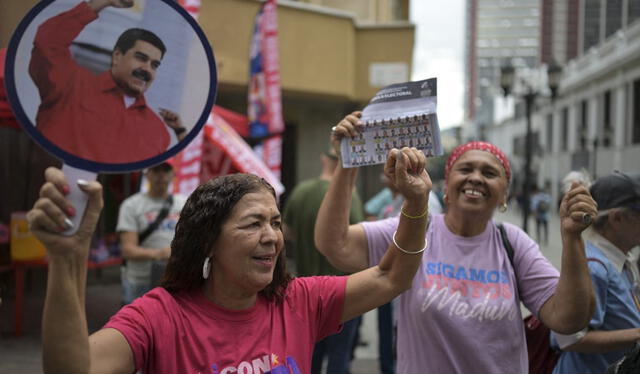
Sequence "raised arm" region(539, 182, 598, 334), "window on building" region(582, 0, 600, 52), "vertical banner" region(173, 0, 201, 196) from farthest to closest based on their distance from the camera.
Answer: "window on building" region(582, 0, 600, 52) → "vertical banner" region(173, 0, 201, 196) → "raised arm" region(539, 182, 598, 334)

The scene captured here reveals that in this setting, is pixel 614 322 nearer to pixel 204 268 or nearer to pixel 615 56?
pixel 204 268

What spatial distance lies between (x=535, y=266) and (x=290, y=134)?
10.4 m

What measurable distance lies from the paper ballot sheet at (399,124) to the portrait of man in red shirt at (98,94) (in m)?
0.79

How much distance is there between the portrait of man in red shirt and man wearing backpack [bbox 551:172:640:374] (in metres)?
1.88

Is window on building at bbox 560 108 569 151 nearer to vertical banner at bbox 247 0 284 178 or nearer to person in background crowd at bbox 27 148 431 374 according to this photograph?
vertical banner at bbox 247 0 284 178

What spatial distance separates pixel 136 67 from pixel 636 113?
35.3 metres

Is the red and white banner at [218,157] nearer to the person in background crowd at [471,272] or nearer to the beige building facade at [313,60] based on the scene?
the person in background crowd at [471,272]

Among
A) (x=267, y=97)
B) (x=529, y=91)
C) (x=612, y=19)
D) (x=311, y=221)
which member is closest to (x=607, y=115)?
(x=612, y=19)

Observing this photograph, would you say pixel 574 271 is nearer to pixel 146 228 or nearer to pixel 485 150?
pixel 485 150

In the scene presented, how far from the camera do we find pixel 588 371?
2.51 m

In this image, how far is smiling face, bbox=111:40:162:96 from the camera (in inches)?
59.2

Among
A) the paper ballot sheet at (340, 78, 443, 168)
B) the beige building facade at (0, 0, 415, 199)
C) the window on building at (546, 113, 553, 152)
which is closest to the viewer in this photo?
the paper ballot sheet at (340, 78, 443, 168)

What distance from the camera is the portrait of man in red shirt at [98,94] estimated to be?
1381 millimetres

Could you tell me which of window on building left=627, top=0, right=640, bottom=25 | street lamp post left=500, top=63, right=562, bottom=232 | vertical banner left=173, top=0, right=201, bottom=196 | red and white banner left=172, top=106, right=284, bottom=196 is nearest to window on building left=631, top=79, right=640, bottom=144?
window on building left=627, top=0, right=640, bottom=25
